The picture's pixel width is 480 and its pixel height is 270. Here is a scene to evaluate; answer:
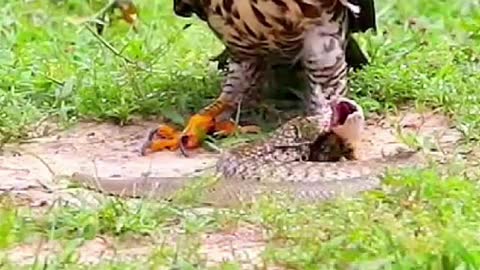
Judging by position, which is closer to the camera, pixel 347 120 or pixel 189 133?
pixel 347 120

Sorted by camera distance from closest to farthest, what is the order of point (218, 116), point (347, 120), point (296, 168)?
point (296, 168) < point (347, 120) < point (218, 116)

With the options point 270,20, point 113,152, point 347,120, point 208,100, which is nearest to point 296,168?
point 347,120

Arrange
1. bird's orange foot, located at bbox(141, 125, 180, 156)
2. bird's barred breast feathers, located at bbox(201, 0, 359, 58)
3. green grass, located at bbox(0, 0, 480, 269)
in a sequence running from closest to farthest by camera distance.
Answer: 1. green grass, located at bbox(0, 0, 480, 269)
2. bird's barred breast feathers, located at bbox(201, 0, 359, 58)
3. bird's orange foot, located at bbox(141, 125, 180, 156)

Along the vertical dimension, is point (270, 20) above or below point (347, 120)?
above

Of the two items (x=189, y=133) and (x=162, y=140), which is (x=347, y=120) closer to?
(x=189, y=133)

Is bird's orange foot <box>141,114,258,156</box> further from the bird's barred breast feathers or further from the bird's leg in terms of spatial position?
the bird's barred breast feathers

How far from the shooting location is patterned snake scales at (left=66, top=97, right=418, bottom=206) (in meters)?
5.22

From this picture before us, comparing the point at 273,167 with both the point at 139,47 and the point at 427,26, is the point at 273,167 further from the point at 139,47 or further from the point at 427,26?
the point at 427,26

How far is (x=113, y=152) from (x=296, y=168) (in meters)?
1.08

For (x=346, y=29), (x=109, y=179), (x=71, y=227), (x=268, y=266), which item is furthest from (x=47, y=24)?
(x=268, y=266)

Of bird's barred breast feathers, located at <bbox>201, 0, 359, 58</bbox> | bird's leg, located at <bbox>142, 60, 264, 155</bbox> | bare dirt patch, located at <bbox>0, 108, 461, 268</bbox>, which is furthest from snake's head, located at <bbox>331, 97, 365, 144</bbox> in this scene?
bird's leg, located at <bbox>142, 60, 264, 155</bbox>

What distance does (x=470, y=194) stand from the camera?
4973mm

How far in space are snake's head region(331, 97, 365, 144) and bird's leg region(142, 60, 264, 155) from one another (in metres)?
0.51

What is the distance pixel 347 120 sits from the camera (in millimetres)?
6297
